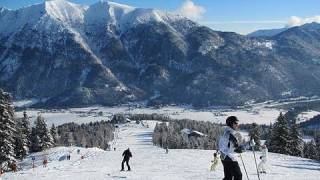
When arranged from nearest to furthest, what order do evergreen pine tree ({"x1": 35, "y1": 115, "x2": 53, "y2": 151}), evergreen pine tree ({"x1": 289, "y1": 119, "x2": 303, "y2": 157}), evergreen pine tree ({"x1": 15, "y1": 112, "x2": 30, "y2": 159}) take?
evergreen pine tree ({"x1": 289, "y1": 119, "x2": 303, "y2": 157}), evergreen pine tree ({"x1": 15, "y1": 112, "x2": 30, "y2": 159}), evergreen pine tree ({"x1": 35, "y1": 115, "x2": 53, "y2": 151})

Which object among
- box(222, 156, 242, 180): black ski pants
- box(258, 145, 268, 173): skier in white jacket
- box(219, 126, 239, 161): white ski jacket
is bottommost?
box(258, 145, 268, 173): skier in white jacket

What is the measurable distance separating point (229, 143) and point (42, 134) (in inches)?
3248

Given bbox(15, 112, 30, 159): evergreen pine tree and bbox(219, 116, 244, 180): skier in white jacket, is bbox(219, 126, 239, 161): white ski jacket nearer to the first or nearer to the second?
bbox(219, 116, 244, 180): skier in white jacket

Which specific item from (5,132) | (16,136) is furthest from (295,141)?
(5,132)

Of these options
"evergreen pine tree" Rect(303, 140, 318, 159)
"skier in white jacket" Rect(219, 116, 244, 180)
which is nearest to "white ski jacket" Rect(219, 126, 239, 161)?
"skier in white jacket" Rect(219, 116, 244, 180)

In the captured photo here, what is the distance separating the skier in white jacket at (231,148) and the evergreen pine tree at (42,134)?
3160 inches

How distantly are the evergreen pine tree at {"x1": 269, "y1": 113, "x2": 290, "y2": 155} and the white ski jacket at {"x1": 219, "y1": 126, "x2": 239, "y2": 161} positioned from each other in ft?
217

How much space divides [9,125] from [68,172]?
82.9 feet

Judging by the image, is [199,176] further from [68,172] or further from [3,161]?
[3,161]

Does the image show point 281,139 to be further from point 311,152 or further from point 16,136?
point 16,136

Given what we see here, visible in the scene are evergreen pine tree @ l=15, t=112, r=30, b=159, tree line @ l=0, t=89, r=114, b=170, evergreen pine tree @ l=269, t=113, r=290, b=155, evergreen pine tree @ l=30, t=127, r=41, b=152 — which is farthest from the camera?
evergreen pine tree @ l=30, t=127, r=41, b=152

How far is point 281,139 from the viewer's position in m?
88.0

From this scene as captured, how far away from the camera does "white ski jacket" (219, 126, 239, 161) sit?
22.9 metres

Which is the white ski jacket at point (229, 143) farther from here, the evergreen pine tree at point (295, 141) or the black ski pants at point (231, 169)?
the evergreen pine tree at point (295, 141)
